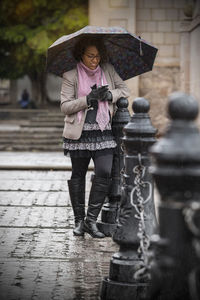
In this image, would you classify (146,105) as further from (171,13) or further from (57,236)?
(171,13)

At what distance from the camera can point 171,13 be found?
1936 cm

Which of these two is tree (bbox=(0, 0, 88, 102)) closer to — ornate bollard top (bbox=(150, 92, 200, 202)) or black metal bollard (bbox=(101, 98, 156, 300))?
black metal bollard (bbox=(101, 98, 156, 300))

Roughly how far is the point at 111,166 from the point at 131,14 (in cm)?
1323

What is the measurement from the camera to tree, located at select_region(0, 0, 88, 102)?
25578 millimetres

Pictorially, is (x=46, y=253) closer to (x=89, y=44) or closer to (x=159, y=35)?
(x=89, y=44)

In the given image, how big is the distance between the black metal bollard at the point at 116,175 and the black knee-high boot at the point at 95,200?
199mm

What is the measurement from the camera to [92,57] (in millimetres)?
6234

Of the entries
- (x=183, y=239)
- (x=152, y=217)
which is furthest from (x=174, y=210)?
(x=152, y=217)

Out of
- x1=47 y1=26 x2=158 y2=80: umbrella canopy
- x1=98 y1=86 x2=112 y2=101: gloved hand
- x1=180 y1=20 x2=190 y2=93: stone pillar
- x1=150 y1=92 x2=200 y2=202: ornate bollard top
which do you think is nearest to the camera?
x1=150 y1=92 x2=200 y2=202: ornate bollard top

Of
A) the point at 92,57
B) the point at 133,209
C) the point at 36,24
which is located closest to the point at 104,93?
the point at 92,57

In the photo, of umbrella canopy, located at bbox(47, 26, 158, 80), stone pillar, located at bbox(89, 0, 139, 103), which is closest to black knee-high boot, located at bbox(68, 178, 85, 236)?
umbrella canopy, located at bbox(47, 26, 158, 80)

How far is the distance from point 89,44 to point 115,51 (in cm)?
58

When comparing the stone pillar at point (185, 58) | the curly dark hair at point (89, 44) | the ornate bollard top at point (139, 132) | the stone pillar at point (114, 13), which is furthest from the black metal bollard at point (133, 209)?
the stone pillar at point (114, 13)

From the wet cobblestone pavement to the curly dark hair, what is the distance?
1696 millimetres
